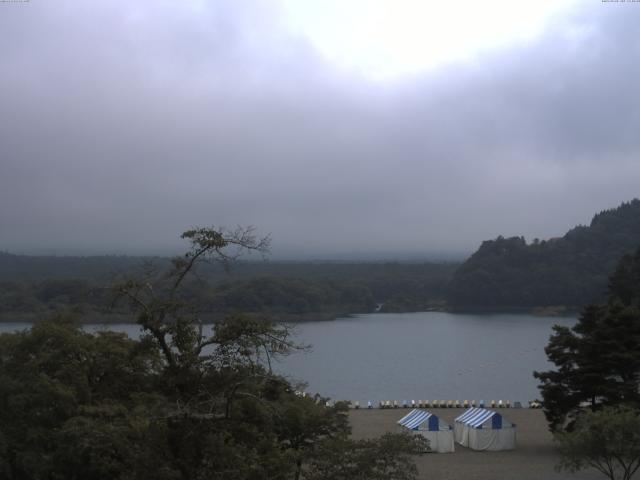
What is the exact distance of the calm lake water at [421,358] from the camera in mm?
30750

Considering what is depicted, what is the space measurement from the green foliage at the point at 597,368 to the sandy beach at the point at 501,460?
0.98 metres

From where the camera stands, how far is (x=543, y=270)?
77688mm

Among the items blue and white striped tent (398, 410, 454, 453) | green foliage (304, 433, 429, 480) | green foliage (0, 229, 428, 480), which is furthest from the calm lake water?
green foliage (0, 229, 428, 480)

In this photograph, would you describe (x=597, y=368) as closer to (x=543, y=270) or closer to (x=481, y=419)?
(x=481, y=419)

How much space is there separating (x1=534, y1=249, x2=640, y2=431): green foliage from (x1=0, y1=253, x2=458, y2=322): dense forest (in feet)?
38.1

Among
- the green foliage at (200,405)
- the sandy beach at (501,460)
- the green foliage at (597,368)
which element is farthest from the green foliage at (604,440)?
the green foliage at (200,405)

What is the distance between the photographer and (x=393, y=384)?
32844 millimetres

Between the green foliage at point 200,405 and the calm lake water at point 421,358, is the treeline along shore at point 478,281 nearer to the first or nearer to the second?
the calm lake water at point 421,358

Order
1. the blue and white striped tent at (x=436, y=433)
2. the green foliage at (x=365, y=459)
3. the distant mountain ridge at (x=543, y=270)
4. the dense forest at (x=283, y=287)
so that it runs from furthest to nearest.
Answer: the distant mountain ridge at (x=543, y=270), the dense forest at (x=283, y=287), the blue and white striped tent at (x=436, y=433), the green foliage at (x=365, y=459)

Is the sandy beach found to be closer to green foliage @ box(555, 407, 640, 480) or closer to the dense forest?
green foliage @ box(555, 407, 640, 480)

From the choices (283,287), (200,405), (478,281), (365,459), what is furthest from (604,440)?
(478,281)

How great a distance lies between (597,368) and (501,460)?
2841 mm

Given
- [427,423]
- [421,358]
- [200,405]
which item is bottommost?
[421,358]

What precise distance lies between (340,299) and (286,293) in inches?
514
